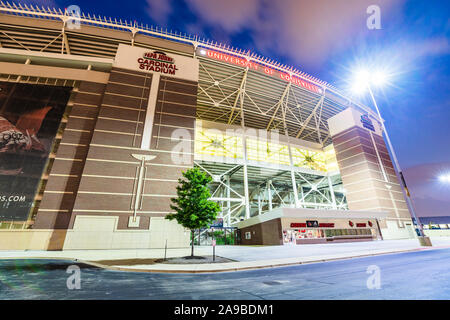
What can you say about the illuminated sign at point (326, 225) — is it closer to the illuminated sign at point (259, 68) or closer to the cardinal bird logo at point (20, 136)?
the illuminated sign at point (259, 68)

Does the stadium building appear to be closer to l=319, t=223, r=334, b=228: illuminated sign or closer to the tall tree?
l=319, t=223, r=334, b=228: illuminated sign

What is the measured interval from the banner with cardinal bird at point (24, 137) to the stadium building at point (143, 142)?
118 millimetres

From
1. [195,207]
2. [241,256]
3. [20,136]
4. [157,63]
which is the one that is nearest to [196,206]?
[195,207]

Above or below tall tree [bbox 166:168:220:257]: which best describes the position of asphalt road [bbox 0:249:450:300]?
below

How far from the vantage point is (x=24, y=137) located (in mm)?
22969

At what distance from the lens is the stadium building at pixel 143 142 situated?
20891mm

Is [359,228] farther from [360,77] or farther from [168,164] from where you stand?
[168,164]

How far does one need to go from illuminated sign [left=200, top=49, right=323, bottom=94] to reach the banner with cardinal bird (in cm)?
2227

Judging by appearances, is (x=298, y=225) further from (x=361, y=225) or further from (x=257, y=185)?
(x=257, y=185)

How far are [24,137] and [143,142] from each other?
13.6 meters

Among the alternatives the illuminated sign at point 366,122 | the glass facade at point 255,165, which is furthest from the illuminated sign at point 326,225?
the illuminated sign at point 366,122

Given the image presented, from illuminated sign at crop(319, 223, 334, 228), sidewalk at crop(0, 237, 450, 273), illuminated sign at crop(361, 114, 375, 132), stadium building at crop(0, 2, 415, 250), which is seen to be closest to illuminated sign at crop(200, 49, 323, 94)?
stadium building at crop(0, 2, 415, 250)

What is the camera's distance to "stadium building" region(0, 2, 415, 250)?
20.9 metres
